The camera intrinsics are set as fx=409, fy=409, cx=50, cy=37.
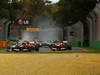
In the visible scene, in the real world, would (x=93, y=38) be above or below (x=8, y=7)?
below

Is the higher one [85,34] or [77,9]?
[77,9]

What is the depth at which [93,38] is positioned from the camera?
8562 centimetres

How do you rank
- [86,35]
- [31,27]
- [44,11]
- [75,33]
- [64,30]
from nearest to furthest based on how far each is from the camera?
[86,35], [75,33], [64,30], [31,27], [44,11]

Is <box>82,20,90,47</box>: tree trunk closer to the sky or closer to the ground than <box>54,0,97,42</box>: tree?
closer to the ground

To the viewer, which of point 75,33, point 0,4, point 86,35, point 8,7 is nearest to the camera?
point 0,4

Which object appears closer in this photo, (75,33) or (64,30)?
(75,33)


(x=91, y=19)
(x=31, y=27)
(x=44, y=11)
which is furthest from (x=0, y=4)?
(x=44, y=11)

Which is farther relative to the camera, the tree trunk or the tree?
the tree trunk

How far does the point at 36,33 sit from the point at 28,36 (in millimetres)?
5148

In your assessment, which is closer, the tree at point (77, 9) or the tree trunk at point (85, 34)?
the tree at point (77, 9)

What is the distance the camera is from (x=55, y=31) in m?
132

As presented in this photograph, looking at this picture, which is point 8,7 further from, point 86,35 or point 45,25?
point 45,25

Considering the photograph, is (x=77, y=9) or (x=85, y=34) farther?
(x=85, y=34)

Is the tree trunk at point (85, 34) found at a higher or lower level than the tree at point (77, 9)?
lower
